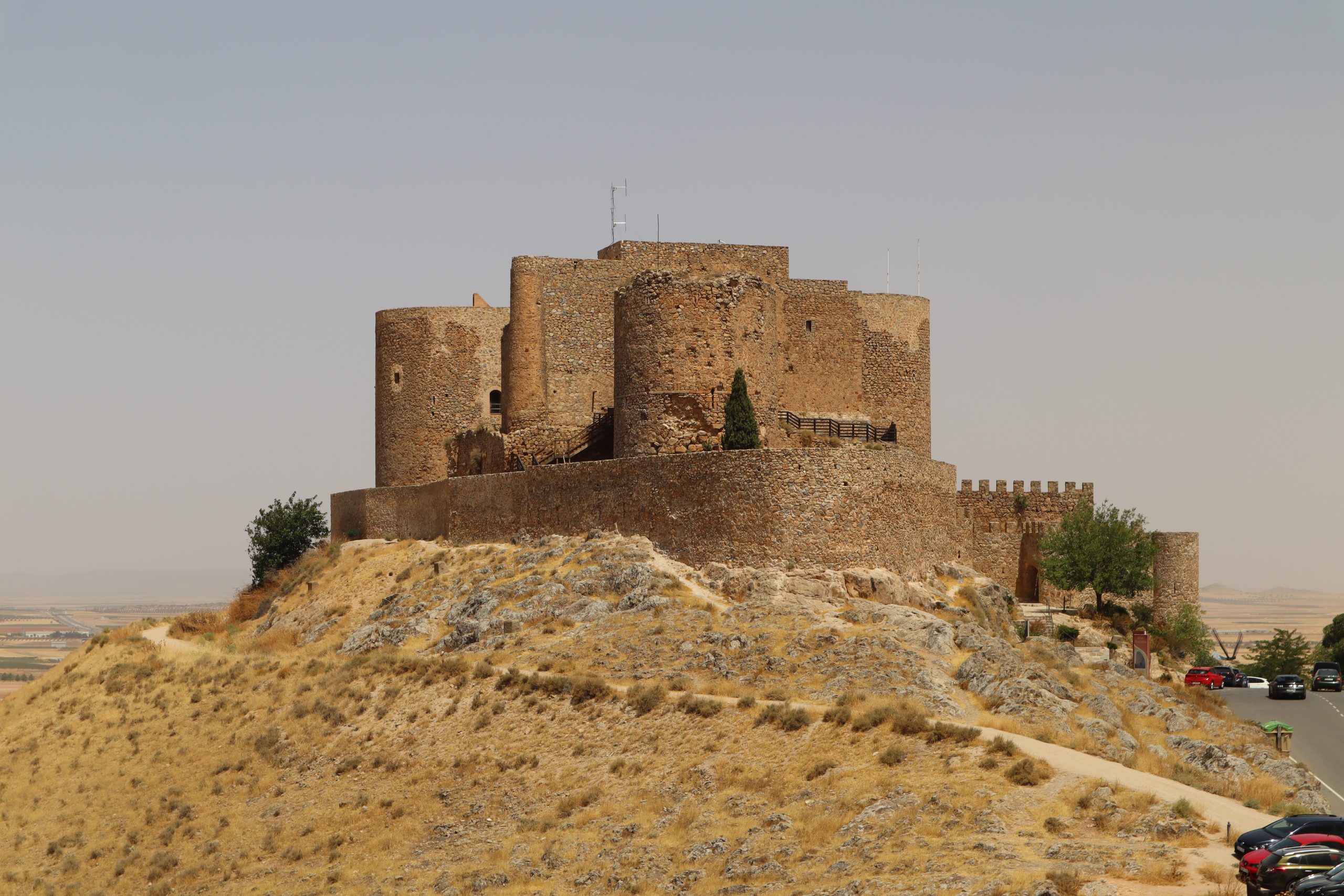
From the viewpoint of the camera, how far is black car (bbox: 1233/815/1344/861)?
18.9 metres

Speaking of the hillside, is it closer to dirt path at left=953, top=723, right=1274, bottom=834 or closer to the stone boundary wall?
dirt path at left=953, top=723, right=1274, bottom=834

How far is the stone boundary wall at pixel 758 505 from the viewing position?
33344 millimetres

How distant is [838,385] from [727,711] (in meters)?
19.6

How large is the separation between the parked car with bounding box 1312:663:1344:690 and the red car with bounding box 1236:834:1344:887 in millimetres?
34302

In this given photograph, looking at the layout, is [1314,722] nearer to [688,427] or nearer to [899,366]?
[899,366]

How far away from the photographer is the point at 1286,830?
18969 mm

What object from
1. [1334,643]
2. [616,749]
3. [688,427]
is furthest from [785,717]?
[1334,643]

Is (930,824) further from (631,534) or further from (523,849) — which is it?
(631,534)

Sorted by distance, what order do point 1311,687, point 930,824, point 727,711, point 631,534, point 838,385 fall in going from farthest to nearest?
point 1311,687
point 838,385
point 631,534
point 727,711
point 930,824

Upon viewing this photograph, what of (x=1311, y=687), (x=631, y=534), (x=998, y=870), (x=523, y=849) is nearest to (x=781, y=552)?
(x=631, y=534)

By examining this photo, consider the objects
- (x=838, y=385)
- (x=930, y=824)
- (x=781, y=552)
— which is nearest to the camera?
(x=930, y=824)

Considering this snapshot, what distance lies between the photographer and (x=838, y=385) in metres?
45.6

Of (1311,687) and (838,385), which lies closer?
(838,385)

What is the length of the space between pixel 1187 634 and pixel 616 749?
97.9ft
